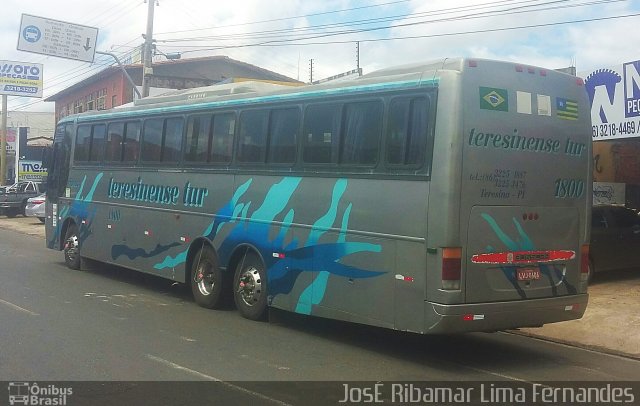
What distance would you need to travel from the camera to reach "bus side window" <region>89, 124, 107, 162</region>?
14.1 m

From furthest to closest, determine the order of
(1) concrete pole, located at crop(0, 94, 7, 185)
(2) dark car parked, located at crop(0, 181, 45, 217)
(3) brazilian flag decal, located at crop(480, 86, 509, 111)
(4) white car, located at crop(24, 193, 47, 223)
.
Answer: (1) concrete pole, located at crop(0, 94, 7, 185), (2) dark car parked, located at crop(0, 181, 45, 217), (4) white car, located at crop(24, 193, 47, 223), (3) brazilian flag decal, located at crop(480, 86, 509, 111)

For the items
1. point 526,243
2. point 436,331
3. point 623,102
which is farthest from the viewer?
point 623,102

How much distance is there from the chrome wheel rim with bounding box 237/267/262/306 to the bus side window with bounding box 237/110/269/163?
166cm

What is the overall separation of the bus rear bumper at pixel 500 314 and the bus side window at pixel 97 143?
29.9ft

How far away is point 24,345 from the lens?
7.92 m

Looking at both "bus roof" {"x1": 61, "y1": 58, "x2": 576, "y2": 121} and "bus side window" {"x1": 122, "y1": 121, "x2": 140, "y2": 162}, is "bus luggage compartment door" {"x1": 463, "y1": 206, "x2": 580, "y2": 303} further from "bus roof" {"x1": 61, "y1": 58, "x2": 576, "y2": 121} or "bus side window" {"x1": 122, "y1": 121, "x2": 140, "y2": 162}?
"bus side window" {"x1": 122, "y1": 121, "x2": 140, "y2": 162}

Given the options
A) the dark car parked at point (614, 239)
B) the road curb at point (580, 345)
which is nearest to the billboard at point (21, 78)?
the dark car parked at point (614, 239)

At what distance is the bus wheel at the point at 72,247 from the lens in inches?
594

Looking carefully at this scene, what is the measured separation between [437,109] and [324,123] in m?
1.89

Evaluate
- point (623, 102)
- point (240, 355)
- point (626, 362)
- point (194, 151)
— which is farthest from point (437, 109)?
point (623, 102)

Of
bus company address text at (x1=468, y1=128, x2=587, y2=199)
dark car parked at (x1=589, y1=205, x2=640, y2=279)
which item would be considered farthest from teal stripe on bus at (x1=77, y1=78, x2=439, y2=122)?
dark car parked at (x1=589, y1=205, x2=640, y2=279)

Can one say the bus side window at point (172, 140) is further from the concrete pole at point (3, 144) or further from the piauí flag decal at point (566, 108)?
the concrete pole at point (3, 144)

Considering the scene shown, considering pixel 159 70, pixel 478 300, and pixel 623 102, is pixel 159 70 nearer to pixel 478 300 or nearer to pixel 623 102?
pixel 623 102

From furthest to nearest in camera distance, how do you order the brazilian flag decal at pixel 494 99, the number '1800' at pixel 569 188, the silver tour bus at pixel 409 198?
the number '1800' at pixel 569 188
the brazilian flag decal at pixel 494 99
the silver tour bus at pixel 409 198
